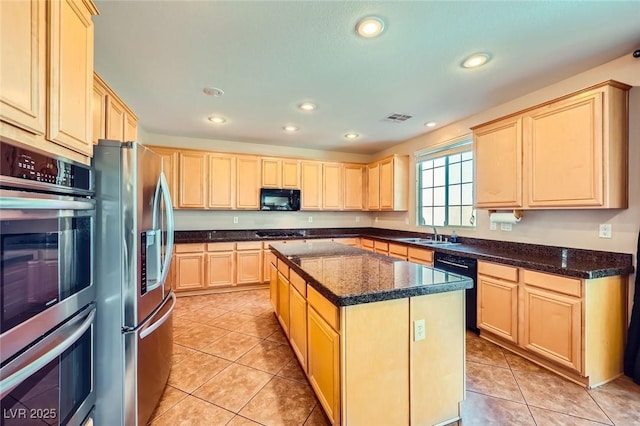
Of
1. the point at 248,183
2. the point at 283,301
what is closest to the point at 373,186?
the point at 248,183

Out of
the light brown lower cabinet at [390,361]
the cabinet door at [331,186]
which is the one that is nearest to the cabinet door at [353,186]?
the cabinet door at [331,186]

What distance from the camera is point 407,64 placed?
2332mm

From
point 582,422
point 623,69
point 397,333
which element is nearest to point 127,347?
point 397,333

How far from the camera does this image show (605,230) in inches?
91.4

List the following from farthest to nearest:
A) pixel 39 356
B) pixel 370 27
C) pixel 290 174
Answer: pixel 290 174 → pixel 370 27 → pixel 39 356

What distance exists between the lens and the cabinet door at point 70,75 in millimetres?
1137

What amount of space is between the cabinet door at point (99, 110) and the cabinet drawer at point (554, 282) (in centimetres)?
358

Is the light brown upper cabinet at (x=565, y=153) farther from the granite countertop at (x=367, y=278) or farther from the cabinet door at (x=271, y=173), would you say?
the cabinet door at (x=271, y=173)

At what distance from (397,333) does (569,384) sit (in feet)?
5.49

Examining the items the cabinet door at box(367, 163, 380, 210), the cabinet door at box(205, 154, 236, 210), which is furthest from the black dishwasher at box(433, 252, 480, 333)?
the cabinet door at box(205, 154, 236, 210)

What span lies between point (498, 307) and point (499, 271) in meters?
0.35

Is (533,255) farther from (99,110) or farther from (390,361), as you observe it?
(99,110)

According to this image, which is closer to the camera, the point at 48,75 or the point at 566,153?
the point at 48,75

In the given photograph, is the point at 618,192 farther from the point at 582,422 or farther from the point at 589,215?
the point at 582,422
